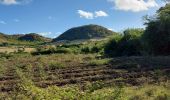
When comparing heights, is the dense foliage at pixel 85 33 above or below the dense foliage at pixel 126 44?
above

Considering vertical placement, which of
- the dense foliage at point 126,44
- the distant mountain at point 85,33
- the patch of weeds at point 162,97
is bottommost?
the patch of weeds at point 162,97

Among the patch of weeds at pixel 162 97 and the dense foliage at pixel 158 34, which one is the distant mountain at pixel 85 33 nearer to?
the dense foliage at pixel 158 34

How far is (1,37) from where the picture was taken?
18912 cm

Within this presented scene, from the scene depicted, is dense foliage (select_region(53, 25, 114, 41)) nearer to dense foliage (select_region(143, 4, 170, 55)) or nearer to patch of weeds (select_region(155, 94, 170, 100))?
dense foliage (select_region(143, 4, 170, 55))

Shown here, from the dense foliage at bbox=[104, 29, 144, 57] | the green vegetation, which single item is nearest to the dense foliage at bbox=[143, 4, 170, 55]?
the green vegetation

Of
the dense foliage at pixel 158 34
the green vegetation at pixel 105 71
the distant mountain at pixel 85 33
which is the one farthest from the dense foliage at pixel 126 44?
the distant mountain at pixel 85 33

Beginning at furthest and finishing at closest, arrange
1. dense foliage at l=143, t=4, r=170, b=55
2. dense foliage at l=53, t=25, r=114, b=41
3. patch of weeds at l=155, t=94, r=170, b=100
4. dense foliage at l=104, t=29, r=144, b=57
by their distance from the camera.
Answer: dense foliage at l=53, t=25, r=114, b=41, dense foliage at l=104, t=29, r=144, b=57, dense foliage at l=143, t=4, r=170, b=55, patch of weeds at l=155, t=94, r=170, b=100

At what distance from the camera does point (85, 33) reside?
17125 cm

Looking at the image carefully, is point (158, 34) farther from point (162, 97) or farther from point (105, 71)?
point (162, 97)

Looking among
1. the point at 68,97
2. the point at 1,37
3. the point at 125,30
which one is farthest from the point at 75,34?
the point at 68,97

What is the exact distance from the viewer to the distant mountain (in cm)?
16488

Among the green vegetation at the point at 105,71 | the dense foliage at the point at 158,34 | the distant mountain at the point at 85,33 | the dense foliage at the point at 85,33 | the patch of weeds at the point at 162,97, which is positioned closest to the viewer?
the green vegetation at the point at 105,71

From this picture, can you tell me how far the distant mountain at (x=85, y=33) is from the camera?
165m

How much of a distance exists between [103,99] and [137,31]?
44.0 metres
